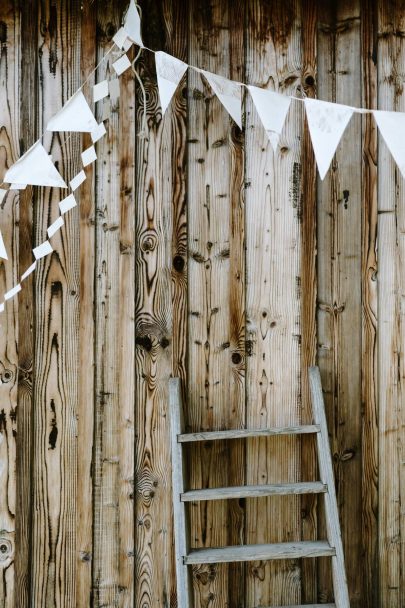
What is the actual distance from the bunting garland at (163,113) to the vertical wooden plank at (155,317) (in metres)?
0.12

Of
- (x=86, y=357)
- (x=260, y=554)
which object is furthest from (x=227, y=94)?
(x=260, y=554)

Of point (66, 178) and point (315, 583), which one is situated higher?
point (66, 178)

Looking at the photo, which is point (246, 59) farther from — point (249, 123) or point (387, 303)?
point (387, 303)

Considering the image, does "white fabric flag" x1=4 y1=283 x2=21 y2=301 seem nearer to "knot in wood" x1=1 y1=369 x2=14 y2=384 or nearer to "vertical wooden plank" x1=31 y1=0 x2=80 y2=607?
"vertical wooden plank" x1=31 y1=0 x2=80 y2=607

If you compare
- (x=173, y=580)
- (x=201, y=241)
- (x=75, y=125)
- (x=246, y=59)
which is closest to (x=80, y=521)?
(x=173, y=580)

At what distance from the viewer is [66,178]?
195 centimetres

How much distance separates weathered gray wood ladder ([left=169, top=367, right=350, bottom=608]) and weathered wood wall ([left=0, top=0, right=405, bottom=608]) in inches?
6.4

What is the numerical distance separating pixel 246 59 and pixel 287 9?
0.22 m

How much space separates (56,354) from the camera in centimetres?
193

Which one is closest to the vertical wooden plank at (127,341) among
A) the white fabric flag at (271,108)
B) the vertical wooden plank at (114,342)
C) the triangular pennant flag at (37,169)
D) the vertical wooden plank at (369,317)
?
the vertical wooden plank at (114,342)

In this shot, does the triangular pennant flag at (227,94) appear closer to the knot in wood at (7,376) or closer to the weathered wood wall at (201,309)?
Result: the weathered wood wall at (201,309)

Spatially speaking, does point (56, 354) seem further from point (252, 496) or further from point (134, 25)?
point (134, 25)

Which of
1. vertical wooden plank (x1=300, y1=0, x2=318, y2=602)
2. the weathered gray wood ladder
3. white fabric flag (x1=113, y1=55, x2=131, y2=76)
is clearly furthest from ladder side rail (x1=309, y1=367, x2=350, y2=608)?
white fabric flag (x1=113, y1=55, x2=131, y2=76)

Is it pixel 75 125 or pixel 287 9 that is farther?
pixel 287 9
